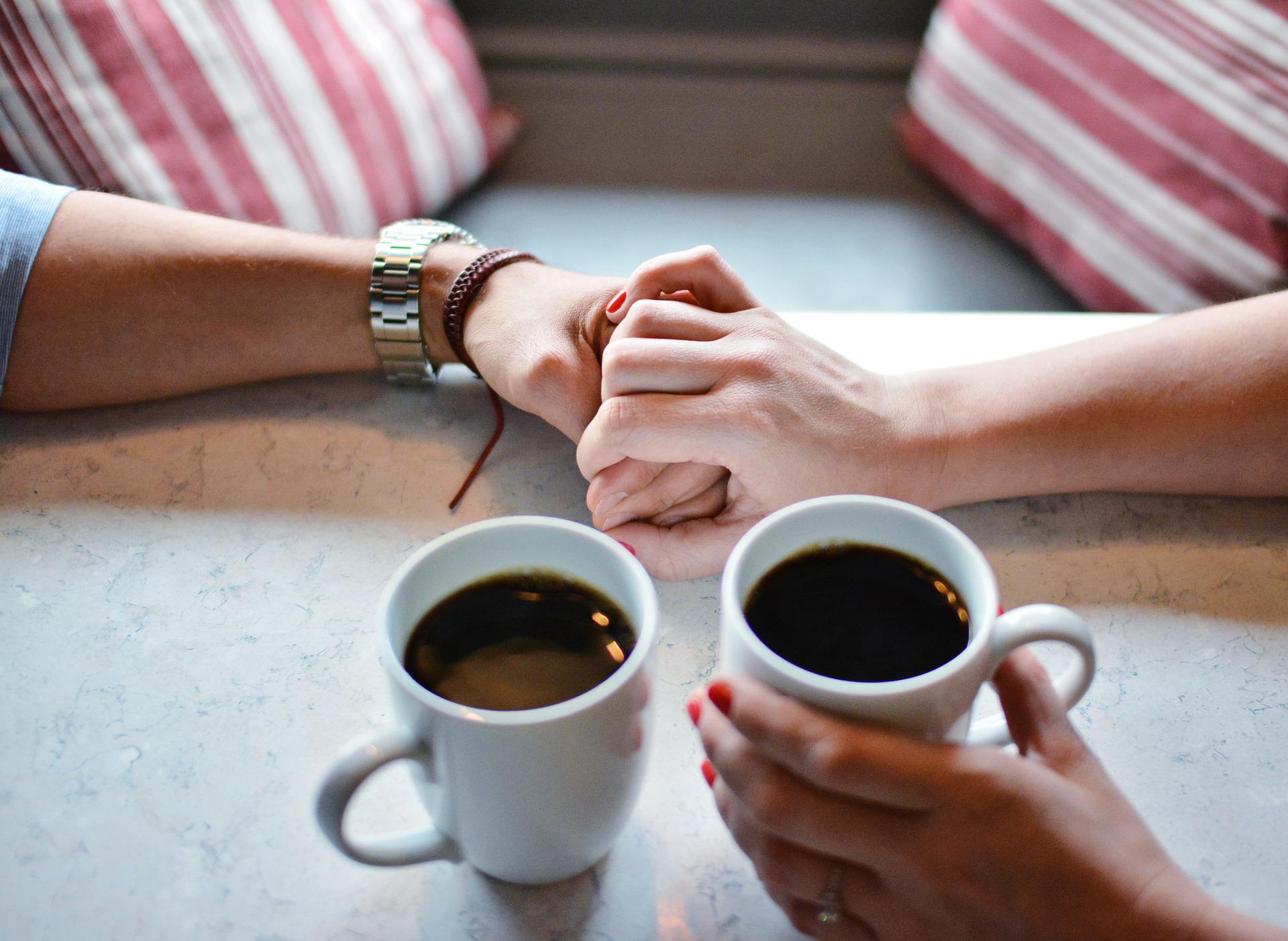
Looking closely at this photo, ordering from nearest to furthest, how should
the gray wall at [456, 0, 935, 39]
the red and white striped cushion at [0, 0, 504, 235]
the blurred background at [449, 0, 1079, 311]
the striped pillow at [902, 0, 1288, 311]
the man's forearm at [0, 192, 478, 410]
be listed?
the man's forearm at [0, 192, 478, 410]
the red and white striped cushion at [0, 0, 504, 235]
the striped pillow at [902, 0, 1288, 311]
the blurred background at [449, 0, 1079, 311]
the gray wall at [456, 0, 935, 39]

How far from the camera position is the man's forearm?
774 mm

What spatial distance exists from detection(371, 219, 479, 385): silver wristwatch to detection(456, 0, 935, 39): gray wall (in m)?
1.07

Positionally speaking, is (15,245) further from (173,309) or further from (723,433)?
(723,433)

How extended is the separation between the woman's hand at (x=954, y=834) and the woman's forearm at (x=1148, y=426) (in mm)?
309

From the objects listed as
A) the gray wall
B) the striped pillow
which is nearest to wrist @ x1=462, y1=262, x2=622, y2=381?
the striped pillow

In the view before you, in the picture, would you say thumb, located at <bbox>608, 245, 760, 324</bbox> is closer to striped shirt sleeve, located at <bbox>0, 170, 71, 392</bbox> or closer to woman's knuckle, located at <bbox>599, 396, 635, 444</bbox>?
woman's knuckle, located at <bbox>599, 396, 635, 444</bbox>

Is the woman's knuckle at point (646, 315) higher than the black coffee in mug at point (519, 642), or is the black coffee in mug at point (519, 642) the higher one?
the woman's knuckle at point (646, 315)

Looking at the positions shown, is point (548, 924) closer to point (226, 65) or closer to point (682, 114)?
point (226, 65)

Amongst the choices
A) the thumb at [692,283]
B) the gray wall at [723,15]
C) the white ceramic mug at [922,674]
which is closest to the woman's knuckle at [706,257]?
the thumb at [692,283]

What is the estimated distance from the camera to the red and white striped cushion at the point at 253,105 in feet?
3.12

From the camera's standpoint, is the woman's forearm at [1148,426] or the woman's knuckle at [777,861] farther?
the woman's forearm at [1148,426]

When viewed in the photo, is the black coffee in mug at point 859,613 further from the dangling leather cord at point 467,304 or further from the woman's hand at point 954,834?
the dangling leather cord at point 467,304

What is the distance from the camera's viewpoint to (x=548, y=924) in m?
0.48

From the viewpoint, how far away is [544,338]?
0.77 meters
